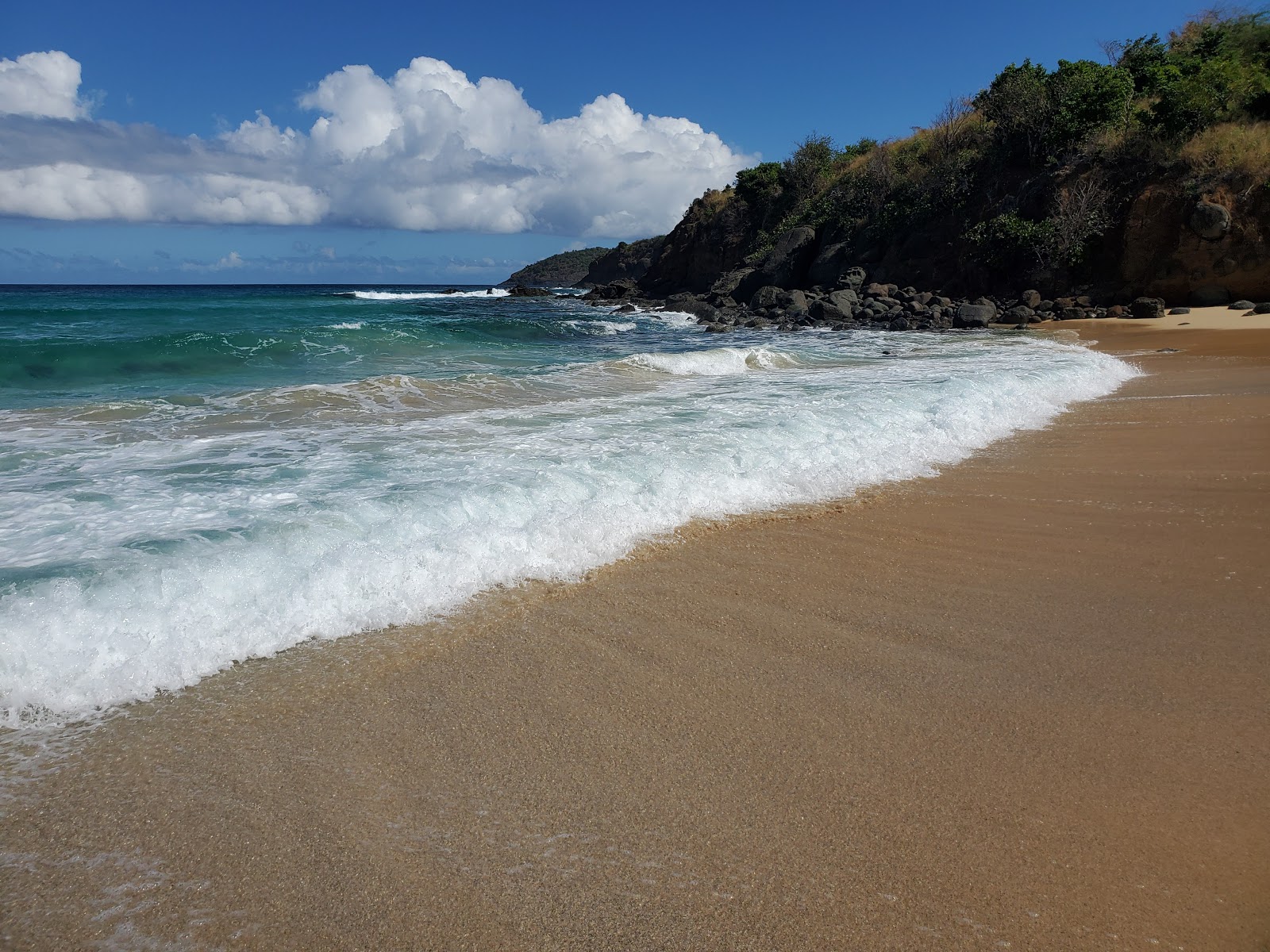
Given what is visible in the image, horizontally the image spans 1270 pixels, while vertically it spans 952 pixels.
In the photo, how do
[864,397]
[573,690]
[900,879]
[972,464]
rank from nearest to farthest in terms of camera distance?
[900,879] < [573,690] < [972,464] < [864,397]

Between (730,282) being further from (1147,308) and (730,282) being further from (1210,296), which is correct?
(1210,296)

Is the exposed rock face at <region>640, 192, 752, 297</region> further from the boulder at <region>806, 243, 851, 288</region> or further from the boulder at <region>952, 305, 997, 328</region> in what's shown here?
the boulder at <region>952, 305, 997, 328</region>

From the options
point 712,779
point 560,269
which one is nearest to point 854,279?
point 712,779

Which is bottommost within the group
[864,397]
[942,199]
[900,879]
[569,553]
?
[900,879]

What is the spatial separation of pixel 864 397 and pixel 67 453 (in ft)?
26.6

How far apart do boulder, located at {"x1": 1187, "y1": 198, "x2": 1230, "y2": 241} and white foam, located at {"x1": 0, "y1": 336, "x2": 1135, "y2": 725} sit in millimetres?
15184

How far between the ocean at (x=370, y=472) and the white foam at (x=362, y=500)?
0.06ft

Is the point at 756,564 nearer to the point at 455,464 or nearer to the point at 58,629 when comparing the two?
the point at 455,464

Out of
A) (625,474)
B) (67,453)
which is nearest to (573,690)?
(625,474)

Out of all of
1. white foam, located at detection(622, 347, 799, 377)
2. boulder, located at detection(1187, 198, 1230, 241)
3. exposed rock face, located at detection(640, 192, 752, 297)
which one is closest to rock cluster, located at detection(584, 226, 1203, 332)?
boulder, located at detection(1187, 198, 1230, 241)

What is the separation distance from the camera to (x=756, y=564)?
4324 millimetres

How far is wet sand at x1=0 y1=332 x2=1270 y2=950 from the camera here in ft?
6.41

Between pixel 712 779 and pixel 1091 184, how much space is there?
27.3 meters

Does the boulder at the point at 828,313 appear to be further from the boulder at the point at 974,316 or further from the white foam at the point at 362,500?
the white foam at the point at 362,500
